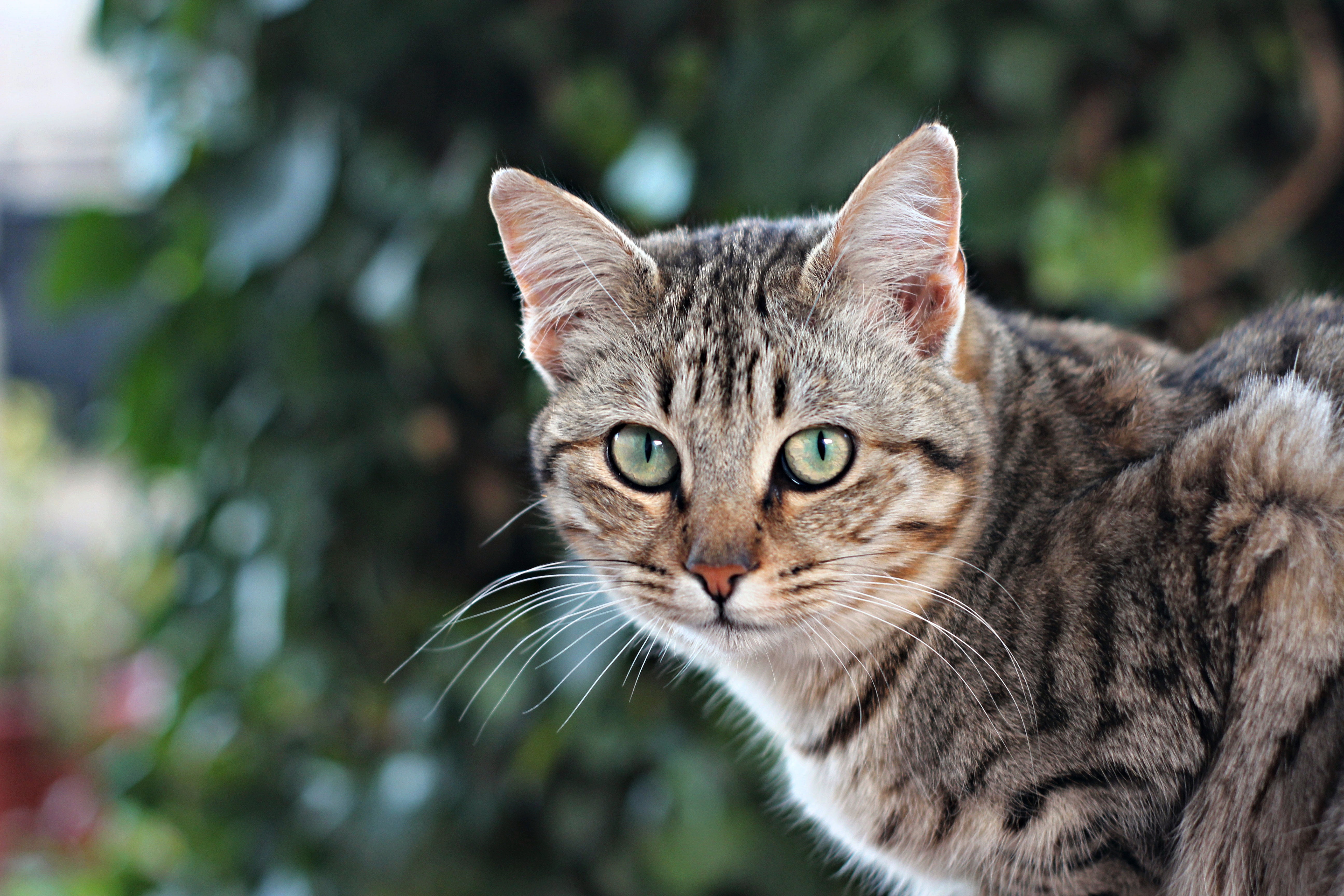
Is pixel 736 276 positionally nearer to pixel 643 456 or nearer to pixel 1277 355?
pixel 643 456

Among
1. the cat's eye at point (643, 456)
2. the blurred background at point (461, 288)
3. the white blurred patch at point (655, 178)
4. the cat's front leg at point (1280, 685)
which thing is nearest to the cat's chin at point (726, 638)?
the cat's eye at point (643, 456)

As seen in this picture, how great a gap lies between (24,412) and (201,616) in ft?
Answer: 6.35

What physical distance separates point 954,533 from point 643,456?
0.31 meters

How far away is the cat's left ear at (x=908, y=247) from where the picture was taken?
2.96ft

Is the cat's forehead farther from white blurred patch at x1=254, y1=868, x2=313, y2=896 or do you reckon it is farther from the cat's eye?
white blurred patch at x1=254, y1=868, x2=313, y2=896

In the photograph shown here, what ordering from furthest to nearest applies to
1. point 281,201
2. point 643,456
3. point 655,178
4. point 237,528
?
point 237,528 < point 281,201 < point 655,178 < point 643,456

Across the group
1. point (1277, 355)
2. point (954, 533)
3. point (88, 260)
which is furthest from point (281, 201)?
point (1277, 355)

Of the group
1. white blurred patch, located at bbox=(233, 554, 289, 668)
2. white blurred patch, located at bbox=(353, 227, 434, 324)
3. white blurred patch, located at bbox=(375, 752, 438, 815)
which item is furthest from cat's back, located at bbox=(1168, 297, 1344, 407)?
white blurred patch, located at bbox=(233, 554, 289, 668)

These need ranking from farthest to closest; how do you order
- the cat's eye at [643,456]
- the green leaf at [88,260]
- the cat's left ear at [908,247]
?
the green leaf at [88,260], the cat's eye at [643,456], the cat's left ear at [908,247]

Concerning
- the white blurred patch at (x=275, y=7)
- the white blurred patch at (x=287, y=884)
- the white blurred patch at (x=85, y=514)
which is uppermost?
the white blurred patch at (x=275, y=7)

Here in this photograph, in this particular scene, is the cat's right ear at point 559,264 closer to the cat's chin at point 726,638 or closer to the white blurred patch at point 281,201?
the cat's chin at point 726,638

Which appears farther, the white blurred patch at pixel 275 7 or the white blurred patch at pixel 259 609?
the white blurred patch at pixel 259 609

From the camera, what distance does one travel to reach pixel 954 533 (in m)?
1.00

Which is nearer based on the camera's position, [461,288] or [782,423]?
[782,423]
